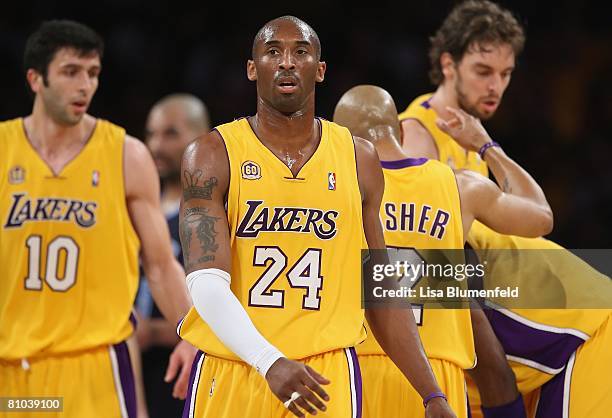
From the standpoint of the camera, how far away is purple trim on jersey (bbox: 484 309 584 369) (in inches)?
211

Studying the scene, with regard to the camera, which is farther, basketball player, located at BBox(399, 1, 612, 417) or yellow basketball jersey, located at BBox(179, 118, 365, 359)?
basketball player, located at BBox(399, 1, 612, 417)

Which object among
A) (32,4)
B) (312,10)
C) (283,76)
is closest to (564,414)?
(283,76)

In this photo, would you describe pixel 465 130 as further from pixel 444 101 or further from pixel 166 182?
pixel 166 182

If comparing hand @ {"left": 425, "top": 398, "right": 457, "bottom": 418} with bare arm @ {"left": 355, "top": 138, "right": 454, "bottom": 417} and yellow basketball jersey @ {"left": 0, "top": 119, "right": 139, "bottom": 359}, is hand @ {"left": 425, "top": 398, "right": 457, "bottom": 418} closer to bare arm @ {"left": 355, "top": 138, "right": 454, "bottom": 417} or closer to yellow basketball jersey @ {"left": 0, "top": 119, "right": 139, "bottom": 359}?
bare arm @ {"left": 355, "top": 138, "right": 454, "bottom": 417}

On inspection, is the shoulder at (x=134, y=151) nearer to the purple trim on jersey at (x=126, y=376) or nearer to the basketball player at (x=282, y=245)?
the purple trim on jersey at (x=126, y=376)

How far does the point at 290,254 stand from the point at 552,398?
79.2 inches

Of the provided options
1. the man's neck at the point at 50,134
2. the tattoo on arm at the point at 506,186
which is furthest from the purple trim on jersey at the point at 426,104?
the man's neck at the point at 50,134

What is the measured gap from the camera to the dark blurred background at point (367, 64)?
35.6 ft

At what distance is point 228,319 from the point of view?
3.75 meters

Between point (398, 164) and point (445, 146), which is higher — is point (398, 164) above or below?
below

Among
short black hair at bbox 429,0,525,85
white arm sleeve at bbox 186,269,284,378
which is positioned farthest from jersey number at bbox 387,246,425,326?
short black hair at bbox 429,0,525,85

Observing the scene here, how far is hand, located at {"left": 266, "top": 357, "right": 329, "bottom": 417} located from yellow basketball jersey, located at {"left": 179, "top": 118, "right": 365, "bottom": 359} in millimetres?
412

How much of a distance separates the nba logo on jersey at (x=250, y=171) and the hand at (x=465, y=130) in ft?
6.88

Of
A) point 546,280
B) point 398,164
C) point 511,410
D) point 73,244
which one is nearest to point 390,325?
point 398,164
